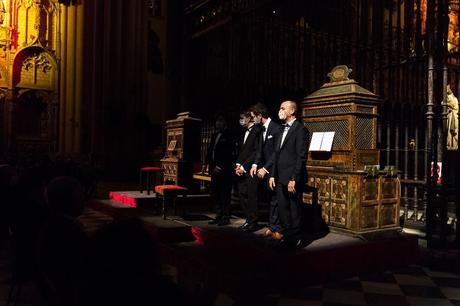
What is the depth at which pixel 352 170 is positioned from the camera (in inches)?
199

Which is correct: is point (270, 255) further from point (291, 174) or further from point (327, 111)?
point (327, 111)

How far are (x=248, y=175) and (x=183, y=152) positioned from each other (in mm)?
2823

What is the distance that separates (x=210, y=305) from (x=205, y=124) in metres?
7.80

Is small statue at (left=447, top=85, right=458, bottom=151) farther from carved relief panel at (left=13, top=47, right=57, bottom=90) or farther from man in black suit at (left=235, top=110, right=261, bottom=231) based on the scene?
carved relief panel at (left=13, top=47, right=57, bottom=90)

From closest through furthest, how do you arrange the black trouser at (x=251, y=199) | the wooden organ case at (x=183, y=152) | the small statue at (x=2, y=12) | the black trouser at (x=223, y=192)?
the black trouser at (x=251, y=199) < the black trouser at (x=223, y=192) < the wooden organ case at (x=183, y=152) < the small statue at (x=2, y=12)

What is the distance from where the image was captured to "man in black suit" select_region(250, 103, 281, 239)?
189 inches

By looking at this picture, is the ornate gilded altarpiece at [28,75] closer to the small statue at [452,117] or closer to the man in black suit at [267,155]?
the man in black suit at [267,155]

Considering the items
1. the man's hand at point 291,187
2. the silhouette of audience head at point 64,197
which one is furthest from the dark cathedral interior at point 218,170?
the man's hand at point 291,187

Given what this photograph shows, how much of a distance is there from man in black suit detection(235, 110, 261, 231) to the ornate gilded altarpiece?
9.40 meters

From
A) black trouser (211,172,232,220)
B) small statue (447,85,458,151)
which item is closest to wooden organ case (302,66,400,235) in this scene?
black trouser (211,172,232,220)

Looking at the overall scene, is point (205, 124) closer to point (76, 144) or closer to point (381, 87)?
point (381, 87)

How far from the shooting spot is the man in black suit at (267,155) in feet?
15.8

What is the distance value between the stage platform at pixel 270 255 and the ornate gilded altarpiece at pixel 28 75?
29.1ft

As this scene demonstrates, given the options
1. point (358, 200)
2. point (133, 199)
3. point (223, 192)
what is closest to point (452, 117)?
point (358, 200)
